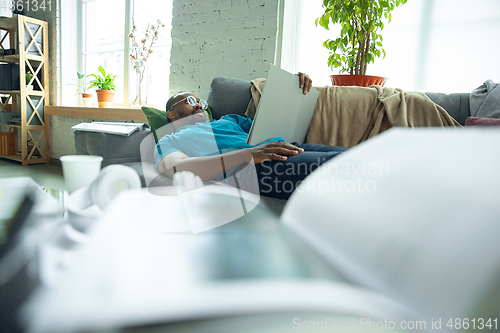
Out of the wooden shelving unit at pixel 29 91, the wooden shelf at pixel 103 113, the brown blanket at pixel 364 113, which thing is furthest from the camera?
the wooden shelving unit at pixel 29 91

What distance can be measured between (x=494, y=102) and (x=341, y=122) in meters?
0.67

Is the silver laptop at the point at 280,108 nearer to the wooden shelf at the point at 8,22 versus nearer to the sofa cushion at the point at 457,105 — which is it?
the sofa cushion at the point at 457,105

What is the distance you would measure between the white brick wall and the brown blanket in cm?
97

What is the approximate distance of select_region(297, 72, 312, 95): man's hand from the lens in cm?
132

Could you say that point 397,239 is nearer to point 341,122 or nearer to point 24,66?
point 341,122

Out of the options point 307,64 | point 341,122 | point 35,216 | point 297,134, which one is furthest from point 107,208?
point 307,64

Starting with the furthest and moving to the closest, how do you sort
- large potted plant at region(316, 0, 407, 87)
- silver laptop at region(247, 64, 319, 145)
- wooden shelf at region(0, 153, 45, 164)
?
1. wooden shelf at region(0, 153, 45, 164)
2. large potted plant at region(316, 0, 407, 87)
3. silver laptop at region(247, 64, 319, 145)

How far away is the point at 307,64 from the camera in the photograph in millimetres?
2576

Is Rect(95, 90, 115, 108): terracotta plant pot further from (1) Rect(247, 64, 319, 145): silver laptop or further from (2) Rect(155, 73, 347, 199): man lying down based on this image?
(1) Rect(247, 64, 319, 145): silver laptop

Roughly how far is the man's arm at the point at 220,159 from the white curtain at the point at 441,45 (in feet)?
5.47

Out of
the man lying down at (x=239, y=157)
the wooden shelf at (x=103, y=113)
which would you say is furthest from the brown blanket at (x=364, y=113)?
the wooden shelf at (x=103, y=113)

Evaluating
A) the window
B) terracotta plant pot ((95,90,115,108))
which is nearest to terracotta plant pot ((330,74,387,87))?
the window

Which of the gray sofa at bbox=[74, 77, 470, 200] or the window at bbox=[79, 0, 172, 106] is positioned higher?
the window at bbox=[79, 0, 172, 106]

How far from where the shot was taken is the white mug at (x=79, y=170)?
12.1 inches
